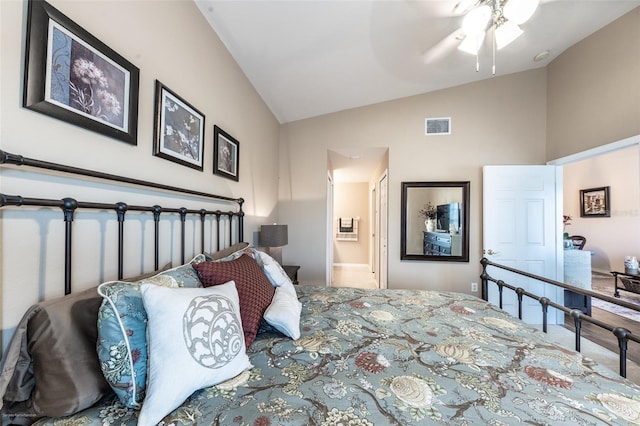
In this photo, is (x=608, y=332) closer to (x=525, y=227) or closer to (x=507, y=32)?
(x=525, y=227)

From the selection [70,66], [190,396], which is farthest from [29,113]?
[190,396]

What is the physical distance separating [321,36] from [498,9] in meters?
1.43

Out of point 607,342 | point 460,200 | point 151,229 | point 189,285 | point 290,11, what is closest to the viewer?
point 189,285

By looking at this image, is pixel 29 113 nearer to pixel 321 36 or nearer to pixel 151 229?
pixel 151 229

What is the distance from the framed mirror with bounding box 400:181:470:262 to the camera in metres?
3.41

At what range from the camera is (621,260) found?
5.12 m

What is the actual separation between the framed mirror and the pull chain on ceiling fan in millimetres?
1748

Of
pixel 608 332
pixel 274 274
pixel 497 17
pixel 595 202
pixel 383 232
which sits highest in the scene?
pixel 497 17

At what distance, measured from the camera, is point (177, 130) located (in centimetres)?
152

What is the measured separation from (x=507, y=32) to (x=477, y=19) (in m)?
0.43

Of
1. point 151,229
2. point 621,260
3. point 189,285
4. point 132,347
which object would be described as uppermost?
point 151,229

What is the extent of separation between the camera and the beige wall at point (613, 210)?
4.98 metres

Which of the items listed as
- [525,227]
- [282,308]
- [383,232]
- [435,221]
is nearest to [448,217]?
[435,221]

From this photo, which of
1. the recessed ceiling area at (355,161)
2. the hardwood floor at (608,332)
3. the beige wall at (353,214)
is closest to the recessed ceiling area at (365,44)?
the recessed ceiling area at (355,161)
